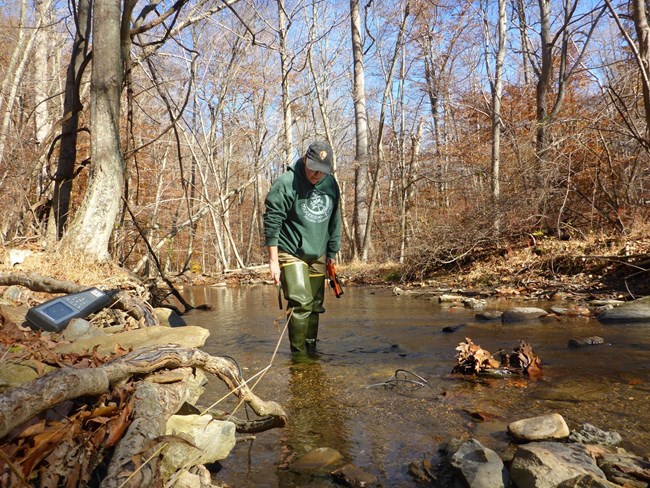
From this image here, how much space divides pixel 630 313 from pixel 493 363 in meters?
3.10

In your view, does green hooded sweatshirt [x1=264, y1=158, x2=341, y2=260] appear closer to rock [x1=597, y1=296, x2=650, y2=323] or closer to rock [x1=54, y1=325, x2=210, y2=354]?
rock [x1=54, y1=325, x2=210, y2=354]

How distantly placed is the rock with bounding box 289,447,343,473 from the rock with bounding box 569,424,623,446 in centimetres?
120

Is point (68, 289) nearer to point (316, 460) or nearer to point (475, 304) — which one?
point (316, 460)

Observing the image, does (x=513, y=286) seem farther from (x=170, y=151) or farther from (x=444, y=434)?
(x=170, y=151)

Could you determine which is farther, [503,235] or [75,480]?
[503,235]

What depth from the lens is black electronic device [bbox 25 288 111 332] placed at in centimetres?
362

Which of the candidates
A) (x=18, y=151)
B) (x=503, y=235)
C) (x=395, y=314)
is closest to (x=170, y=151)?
(x=18, y=151)

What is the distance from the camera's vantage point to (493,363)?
3846 mm

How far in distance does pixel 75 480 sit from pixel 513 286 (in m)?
9.44

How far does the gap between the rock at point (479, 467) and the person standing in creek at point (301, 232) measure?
8.67 ft

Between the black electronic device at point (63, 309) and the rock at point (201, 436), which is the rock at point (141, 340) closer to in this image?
the black electronic device at point (63, 309)

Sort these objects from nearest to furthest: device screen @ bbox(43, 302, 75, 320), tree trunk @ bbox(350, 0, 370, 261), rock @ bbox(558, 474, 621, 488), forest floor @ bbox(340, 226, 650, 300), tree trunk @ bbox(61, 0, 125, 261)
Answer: rock @ bbox(558, 474, 621, 488) < device screen @ bbox(43, 302, 75, 320) < tree trunk @ bbox(61, 0, 125, 261) < forest floor @ bbox(340, 226, 650, 300) < tree trunk @ bbox(350, 0, 370, 261)

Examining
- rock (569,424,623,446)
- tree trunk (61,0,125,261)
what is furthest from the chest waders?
tree trunk (61,0,125,261)

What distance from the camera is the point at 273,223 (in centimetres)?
480
